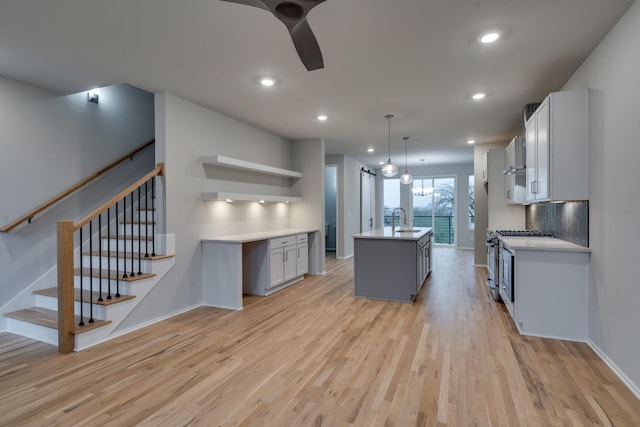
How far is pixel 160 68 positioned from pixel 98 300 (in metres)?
2.35

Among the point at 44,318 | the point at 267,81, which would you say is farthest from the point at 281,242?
the point at 44,318

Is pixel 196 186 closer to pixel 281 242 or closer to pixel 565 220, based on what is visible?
pixel 281 242

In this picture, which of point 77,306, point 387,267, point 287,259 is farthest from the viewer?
point 287,259

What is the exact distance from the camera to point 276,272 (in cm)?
496

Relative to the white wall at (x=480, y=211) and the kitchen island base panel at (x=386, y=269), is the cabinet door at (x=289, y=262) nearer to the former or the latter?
the kitchen island base panel at (x=386, y=269)

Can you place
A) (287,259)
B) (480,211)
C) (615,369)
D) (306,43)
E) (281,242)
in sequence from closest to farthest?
(306,43) → (615,369) → (281,242) → (287,259) → (480,211)

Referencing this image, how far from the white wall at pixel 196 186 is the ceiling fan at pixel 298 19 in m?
2.48

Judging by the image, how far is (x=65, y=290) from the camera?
9.53 ft

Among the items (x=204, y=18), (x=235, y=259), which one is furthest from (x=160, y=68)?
(x=235, y=259)

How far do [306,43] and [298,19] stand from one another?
0.83 feet

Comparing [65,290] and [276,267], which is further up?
[65,290]

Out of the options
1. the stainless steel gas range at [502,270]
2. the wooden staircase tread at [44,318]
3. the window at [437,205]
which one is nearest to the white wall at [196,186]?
the wooden staircase tread at [44,318]

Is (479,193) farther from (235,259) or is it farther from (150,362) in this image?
(150,362)

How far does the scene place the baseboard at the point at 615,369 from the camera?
2207 mm
